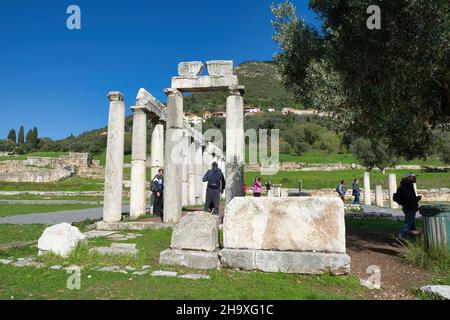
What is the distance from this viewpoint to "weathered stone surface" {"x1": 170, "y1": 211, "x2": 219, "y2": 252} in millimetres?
6742

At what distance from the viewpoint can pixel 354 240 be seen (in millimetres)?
9883

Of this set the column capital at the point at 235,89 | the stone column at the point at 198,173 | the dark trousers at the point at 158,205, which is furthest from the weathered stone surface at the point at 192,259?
the stone column at the point at 198,173

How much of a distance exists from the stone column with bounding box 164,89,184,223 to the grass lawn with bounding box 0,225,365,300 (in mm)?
5378

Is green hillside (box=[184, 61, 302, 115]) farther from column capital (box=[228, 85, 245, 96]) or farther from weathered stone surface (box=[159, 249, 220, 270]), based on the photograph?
weathered stone surface (box=[159, 249, 220, 270])

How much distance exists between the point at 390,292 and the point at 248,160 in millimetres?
57319

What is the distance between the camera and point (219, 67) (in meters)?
12.5

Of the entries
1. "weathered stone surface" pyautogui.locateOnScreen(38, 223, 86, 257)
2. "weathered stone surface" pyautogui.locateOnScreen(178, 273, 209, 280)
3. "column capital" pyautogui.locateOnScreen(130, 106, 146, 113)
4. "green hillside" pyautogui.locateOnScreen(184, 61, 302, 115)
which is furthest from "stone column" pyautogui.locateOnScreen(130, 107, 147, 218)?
"green hillside" pyautogui.locateOnScreen(184, 61, 302, 115)

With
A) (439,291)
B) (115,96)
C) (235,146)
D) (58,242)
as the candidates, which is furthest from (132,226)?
(439,291)

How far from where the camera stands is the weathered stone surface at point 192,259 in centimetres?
651

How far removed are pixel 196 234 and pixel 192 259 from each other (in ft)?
1.66

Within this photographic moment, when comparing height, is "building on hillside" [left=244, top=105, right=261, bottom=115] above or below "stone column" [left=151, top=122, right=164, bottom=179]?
above

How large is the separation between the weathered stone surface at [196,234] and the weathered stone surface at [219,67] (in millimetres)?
6949
